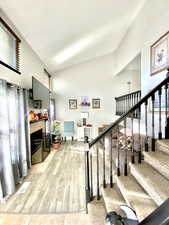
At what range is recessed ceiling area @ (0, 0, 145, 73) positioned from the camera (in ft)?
8.06

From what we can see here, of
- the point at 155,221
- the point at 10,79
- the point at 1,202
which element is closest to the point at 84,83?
the point at 10,79

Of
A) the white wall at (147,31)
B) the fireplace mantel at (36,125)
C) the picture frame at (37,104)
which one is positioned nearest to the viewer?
the white wall at (147,31)

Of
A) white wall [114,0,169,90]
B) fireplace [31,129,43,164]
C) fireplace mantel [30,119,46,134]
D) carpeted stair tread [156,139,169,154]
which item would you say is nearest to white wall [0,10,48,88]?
fireplace mantel [30,119,46,134]

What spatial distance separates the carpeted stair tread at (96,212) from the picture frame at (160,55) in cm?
266

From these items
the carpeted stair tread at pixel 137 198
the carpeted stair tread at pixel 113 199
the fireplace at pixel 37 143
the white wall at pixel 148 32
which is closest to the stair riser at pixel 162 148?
the carpeted stair tread at pixel 137 198

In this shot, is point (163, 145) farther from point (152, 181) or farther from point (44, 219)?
point (44, 219)

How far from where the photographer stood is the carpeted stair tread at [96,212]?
160 cm

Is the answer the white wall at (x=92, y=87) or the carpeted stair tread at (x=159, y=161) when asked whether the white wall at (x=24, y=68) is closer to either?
the white wall at (x=92, y=87)

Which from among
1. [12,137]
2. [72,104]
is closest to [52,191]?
[12,137]

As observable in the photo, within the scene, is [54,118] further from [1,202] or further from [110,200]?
[110,200]

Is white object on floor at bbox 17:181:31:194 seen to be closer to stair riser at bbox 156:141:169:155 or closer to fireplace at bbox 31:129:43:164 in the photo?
fireplace at bbox 31:129:43:164

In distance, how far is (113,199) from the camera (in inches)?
67.3

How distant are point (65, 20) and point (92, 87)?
4.01m

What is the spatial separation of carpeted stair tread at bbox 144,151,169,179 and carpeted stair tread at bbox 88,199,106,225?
2.90ft
